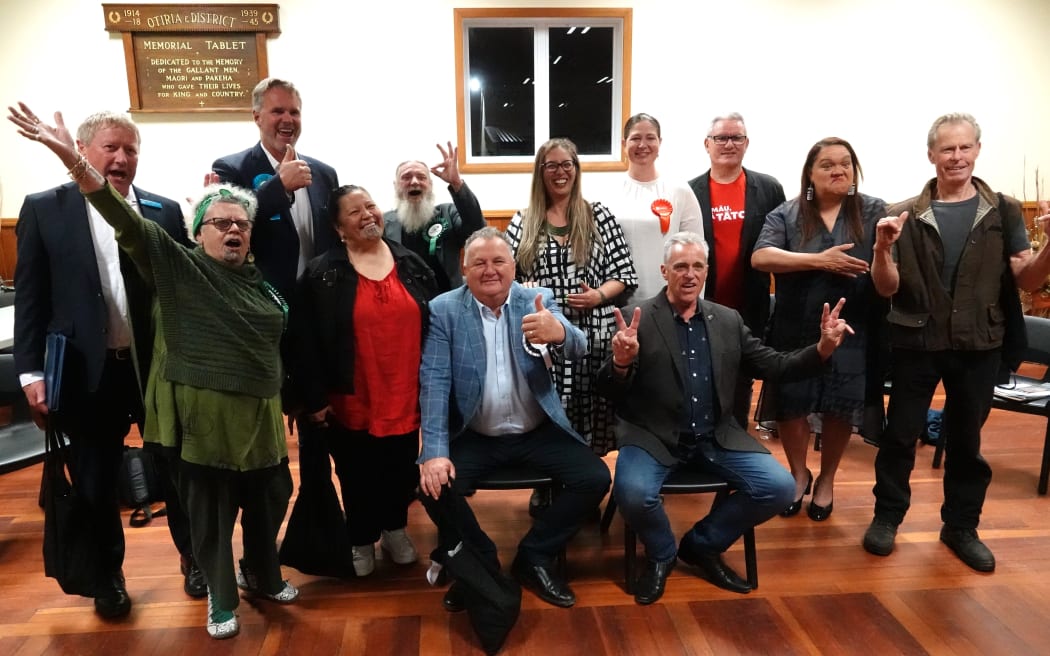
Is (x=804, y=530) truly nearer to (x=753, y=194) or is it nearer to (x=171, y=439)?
(x=753, y=194)

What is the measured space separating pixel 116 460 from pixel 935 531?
9.98 ft

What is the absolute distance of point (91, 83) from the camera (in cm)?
454

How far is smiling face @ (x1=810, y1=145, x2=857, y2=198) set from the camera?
2.32m

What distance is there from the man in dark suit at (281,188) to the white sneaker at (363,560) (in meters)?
0.95

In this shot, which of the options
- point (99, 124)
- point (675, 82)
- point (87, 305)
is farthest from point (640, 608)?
point (675, 82)

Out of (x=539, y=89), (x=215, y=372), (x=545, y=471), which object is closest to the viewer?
(x=215, y=372)

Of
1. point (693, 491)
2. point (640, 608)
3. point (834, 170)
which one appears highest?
point (834, 170)

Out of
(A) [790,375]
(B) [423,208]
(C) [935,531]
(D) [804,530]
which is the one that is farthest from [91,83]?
(C) [935,531]

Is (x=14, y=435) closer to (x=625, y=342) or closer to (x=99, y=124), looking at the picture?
(x=99, y=124)

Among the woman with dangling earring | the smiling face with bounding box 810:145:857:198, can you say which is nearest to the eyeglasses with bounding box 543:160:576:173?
the woman with dangling earring

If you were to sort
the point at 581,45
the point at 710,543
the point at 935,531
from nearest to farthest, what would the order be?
the point at 710,543
the point at 935,531
the point at 581,45

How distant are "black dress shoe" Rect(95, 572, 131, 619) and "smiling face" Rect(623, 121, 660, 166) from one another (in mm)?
2421

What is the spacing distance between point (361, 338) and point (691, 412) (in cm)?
115

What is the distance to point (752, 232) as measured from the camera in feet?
8.82
